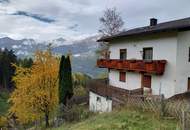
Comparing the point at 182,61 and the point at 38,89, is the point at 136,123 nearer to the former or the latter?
the point at 182,61

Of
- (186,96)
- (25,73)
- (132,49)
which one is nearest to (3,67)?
(25,73)

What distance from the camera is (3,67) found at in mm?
91312

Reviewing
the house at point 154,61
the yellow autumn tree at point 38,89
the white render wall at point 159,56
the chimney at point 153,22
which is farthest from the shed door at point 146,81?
the yellow autumn tree at point 38,89

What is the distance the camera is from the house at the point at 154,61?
76.2 feet

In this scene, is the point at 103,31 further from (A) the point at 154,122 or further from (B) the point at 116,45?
(A) the point at 154,122

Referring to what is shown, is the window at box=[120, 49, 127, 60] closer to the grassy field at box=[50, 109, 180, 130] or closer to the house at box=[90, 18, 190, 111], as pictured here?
the house at box=[90, 18, 190, 111]

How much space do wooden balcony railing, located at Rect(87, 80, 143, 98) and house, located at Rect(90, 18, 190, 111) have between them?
0.44 metres

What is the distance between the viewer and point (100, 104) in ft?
102

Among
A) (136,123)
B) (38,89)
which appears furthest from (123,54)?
(136,123)

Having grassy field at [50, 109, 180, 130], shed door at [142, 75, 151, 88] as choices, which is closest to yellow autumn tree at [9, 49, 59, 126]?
shed door at [142, 75, 151, 88]

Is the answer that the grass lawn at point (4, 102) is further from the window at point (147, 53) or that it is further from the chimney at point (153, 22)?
the window at point (147, 53)

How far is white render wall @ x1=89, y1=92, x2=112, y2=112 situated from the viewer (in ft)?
92.8

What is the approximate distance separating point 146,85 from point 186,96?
5.74m

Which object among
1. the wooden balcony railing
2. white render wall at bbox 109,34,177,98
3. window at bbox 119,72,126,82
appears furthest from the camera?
window at bbox 119,72,126,82
